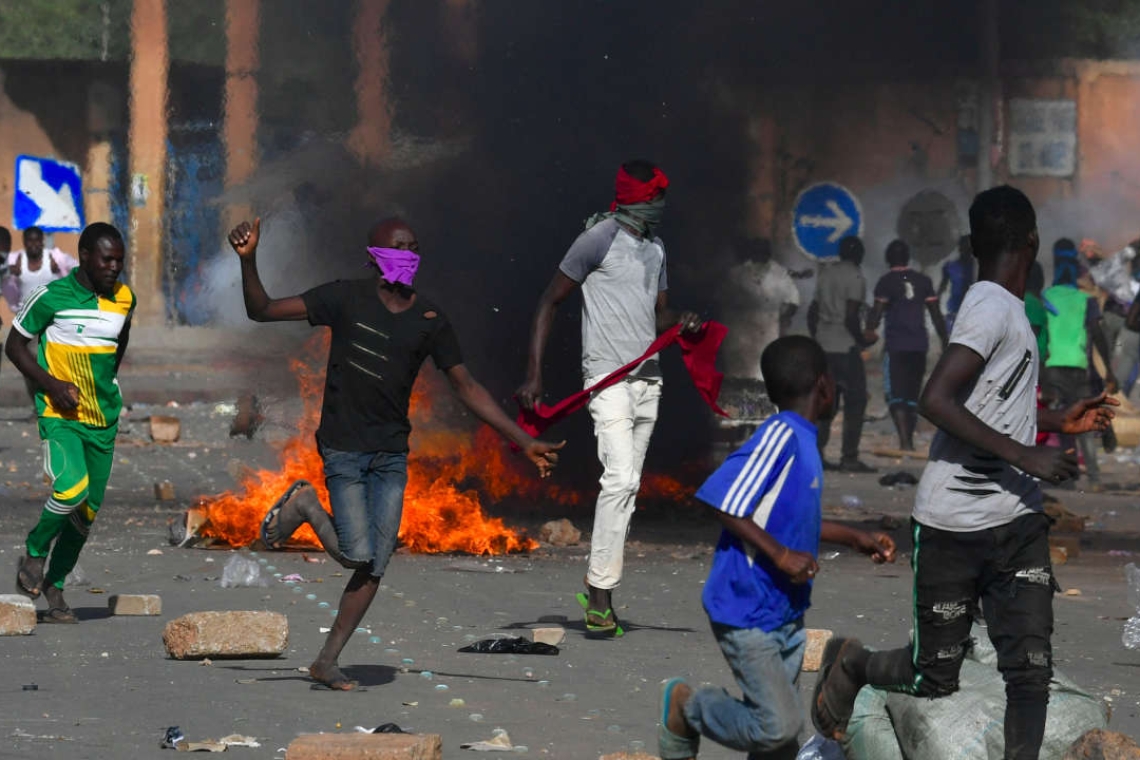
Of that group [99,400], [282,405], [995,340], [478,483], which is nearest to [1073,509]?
[478,483]

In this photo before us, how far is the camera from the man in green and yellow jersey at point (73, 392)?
25.7 feet

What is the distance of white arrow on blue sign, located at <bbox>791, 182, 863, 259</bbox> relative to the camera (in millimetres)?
17109

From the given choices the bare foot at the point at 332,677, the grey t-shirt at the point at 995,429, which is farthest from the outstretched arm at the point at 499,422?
the grey t-shirt at the point at 995,429

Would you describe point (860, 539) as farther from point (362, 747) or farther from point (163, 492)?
point (163, 492)

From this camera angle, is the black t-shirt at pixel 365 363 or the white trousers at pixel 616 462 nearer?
the black t-shirt at pixel 365 363

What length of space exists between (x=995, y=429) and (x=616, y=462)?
124 inches

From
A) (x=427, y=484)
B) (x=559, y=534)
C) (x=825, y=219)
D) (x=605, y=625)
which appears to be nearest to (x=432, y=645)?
(x=605, y=625)

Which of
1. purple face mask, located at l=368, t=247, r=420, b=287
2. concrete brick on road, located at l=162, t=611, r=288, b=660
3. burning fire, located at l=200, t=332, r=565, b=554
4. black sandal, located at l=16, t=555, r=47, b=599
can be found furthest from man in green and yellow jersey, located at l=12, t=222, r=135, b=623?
burning fire, located at l=200, t=332, r=565, b=554

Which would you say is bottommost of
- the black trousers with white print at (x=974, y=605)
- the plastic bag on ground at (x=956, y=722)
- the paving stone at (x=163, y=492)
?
the paving stone at (x=163, y=492)

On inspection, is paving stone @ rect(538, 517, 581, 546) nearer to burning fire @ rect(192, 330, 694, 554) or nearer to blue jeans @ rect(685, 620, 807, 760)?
burning fire @ rect(192, 330, 694, 554)

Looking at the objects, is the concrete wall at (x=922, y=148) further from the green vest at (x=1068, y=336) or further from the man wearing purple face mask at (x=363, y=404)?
the man wearing purple face mask at (x=363, y=404)

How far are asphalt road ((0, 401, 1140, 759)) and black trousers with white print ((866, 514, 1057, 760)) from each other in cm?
95

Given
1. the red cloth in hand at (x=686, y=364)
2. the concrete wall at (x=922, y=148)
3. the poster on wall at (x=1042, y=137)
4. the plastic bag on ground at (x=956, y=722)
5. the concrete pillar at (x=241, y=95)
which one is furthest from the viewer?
the poster on wall at (x=1042, y=137)

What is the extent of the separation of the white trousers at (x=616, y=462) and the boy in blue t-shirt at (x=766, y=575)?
309cm
